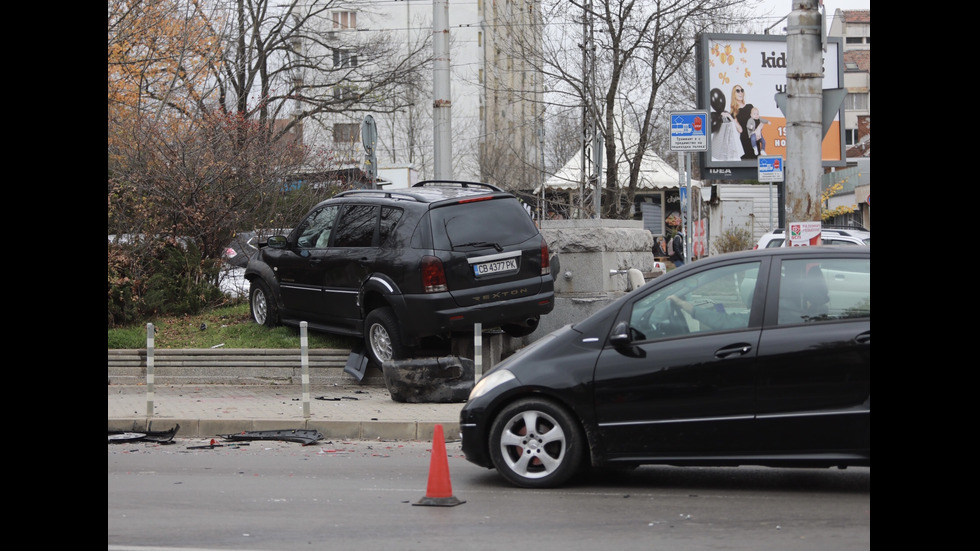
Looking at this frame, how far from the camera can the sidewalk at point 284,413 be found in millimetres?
10102

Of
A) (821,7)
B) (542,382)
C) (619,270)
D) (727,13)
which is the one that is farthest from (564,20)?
(542,382)

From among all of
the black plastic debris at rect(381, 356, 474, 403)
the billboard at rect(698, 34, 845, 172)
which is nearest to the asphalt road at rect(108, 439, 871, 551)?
the black plastic debris at rect(381, 356, 474, 403)

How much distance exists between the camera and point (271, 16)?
107ft

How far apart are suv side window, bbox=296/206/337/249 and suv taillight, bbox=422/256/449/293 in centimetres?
186

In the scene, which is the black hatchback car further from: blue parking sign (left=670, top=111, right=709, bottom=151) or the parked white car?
the parked white car

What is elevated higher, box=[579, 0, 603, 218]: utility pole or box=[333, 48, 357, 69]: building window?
box=[333, 48, 357, 69]: building window

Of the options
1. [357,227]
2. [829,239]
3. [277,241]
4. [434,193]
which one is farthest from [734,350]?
[829,239]

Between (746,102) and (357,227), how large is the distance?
1770 centimetres

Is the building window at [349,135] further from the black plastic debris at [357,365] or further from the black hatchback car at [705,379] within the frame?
the black hatchback car at [705,379]

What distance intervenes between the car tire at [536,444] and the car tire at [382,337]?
441 cm

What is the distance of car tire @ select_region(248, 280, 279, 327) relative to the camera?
547 inches

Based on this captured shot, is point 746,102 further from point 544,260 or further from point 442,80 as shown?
point 544,260
